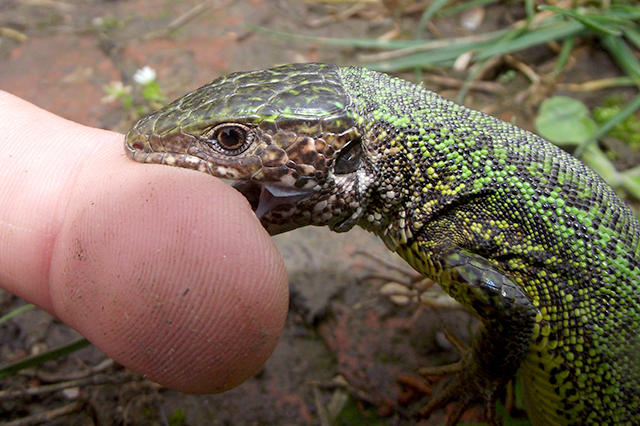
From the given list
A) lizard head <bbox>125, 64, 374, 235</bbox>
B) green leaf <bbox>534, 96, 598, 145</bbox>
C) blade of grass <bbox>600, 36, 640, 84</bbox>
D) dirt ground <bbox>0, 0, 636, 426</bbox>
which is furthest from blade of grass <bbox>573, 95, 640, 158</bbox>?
lizard head <bbox>125, 64, 374, 235</bbox>

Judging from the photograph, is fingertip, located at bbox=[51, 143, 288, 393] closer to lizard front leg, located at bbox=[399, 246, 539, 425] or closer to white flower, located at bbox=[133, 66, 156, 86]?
lizard front leg, located at bbox=[399, 246, 539, 425]

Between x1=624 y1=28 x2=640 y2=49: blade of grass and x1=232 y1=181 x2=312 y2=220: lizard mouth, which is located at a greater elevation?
x1=624 y1=28 x2=640 y2=49: blade of grass

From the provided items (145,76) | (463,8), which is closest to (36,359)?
(145,76)

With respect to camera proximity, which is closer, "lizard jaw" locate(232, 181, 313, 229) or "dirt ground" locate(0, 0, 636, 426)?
"lizard jaw" locate(232, 181, 313, 229)

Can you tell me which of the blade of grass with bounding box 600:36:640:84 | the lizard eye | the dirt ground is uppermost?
the lizard eye

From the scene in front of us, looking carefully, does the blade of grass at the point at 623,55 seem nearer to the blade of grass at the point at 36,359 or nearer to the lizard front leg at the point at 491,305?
the lizard front leg at the point at 491,305

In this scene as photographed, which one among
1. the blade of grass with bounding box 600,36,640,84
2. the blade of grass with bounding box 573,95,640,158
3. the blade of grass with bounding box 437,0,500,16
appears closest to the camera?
the blade of grass with bounding box 573,95,640,158

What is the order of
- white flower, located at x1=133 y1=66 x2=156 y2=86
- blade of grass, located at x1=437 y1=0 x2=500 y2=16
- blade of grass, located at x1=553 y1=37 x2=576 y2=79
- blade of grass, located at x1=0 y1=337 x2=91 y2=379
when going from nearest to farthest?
blade of grass, located at x1=0 y1=337 x2=91 y2=379 < white flower, located at x1=133 y1=66 x2=156 y2=86 < blade of grass, located at x1=553 y1=37 x2=576 y2=79 < blade of grass, located at x1=437 y1=0 x2=500 y2=16

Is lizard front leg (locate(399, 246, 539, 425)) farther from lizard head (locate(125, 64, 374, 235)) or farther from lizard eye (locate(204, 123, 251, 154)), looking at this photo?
lizard eye (locate(204, 123, 251, 154))
